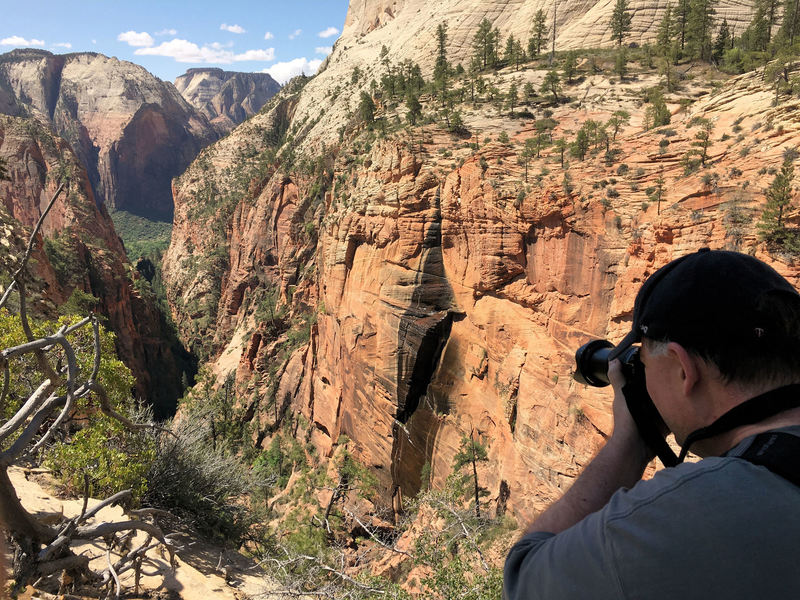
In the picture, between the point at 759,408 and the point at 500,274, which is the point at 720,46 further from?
the point at 759,408

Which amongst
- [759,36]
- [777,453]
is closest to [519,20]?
[759,36]

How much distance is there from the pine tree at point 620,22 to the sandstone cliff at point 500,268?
26.5 feet

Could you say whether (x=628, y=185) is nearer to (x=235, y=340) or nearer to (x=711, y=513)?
(x=711, y=513)

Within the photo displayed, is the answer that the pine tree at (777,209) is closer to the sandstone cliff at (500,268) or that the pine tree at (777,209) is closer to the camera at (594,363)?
the sandstone cliff at (500,268)

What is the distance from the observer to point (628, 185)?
1106 cm

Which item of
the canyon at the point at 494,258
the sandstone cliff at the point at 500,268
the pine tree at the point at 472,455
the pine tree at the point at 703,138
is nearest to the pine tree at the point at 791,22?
the canyon at the point at 494,258

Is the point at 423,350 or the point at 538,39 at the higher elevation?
the point at 538,39

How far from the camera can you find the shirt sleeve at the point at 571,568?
3.18ft

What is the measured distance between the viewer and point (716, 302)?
4.08 ft

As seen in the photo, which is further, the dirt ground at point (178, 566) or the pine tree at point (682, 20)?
the pine tree at point (682, 20)

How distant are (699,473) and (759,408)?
0.32m

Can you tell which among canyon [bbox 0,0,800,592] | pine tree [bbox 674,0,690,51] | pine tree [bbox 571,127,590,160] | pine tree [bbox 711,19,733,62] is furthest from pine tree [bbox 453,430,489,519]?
pine tree [bbox 674,0,690,51]

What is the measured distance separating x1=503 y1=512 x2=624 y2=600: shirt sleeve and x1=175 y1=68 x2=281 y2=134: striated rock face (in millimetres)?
190149

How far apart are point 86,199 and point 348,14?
175 ft
